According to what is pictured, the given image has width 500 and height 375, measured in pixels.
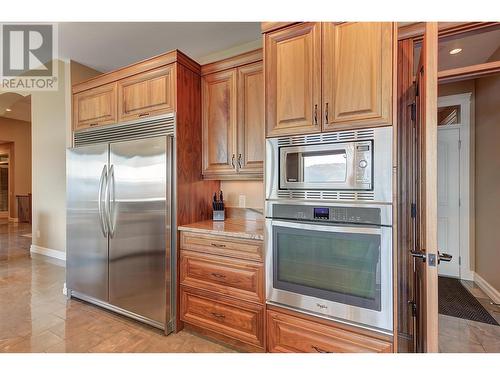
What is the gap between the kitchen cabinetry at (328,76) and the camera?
57.8 inches

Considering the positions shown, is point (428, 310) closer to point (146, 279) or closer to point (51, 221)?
point (146, 279)

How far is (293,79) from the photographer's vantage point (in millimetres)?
1729

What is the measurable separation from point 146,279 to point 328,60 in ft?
7.54

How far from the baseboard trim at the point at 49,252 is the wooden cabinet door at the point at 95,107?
250 centimetres

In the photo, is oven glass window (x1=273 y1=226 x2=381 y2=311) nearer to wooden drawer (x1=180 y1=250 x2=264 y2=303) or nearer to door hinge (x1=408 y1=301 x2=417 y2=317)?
wooden drawer (x1=180 y1=250 x2=264 y2=303)

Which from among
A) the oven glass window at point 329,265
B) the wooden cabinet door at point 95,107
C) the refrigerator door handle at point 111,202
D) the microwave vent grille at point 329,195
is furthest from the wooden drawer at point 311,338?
the wooden cabinet door at point 95,107

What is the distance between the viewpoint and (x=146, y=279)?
226cm

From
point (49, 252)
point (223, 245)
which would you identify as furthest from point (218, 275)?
point (49, 252)

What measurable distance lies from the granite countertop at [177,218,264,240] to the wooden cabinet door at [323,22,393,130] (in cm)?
93

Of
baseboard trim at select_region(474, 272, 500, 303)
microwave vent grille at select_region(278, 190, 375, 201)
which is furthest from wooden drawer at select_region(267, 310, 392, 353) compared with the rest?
baseboard trim at select_region(474, 272, 500, 303)

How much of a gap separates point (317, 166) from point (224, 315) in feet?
4.60

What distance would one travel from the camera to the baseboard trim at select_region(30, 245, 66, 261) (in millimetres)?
4191

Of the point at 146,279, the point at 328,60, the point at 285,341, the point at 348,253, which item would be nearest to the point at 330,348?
the point at 285,341

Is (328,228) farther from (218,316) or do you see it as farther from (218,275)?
(218,316)
